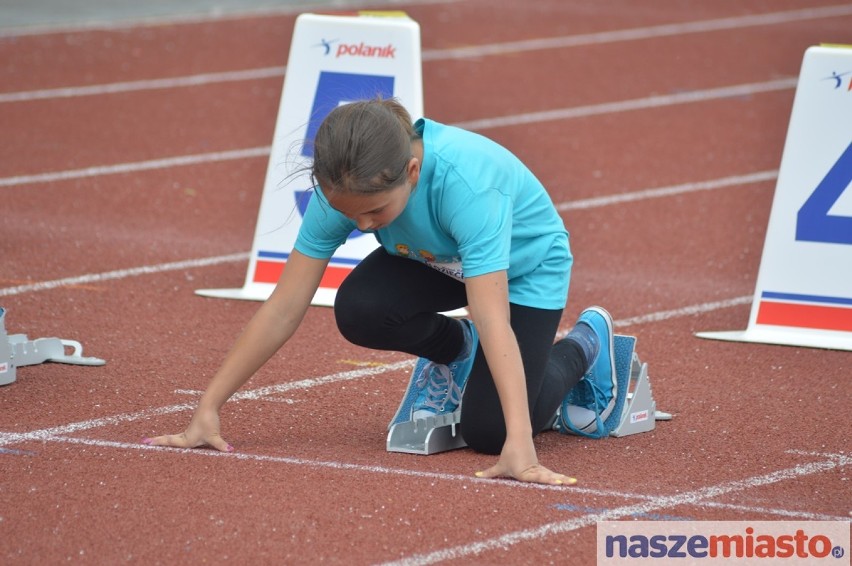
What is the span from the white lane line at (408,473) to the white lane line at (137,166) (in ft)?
14.4

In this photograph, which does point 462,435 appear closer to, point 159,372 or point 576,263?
point 159,372

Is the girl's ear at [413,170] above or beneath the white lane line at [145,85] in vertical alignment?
above

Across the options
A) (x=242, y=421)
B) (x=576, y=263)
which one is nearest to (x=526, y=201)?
(x=242, y=421)

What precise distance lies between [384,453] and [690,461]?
1.00 meters

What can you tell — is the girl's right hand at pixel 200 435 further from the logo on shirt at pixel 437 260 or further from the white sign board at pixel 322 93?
the white sign board at pixel 322 93

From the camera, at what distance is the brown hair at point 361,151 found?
3.84 meters

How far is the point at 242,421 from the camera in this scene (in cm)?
483

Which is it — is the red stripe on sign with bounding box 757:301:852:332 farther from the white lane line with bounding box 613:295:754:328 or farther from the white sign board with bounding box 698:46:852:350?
the white lane line with bounding box 613:295:754:328

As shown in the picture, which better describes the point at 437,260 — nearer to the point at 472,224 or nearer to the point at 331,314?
the point at 472,224

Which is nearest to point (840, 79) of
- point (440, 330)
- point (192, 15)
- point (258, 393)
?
point (440, 330)

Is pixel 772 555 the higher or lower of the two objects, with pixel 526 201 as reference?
lower

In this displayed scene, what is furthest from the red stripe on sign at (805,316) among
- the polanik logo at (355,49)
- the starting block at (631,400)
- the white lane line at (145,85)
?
the white lane line at (145,85)

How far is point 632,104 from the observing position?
11539 mm

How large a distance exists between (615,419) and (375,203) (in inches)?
54.8
